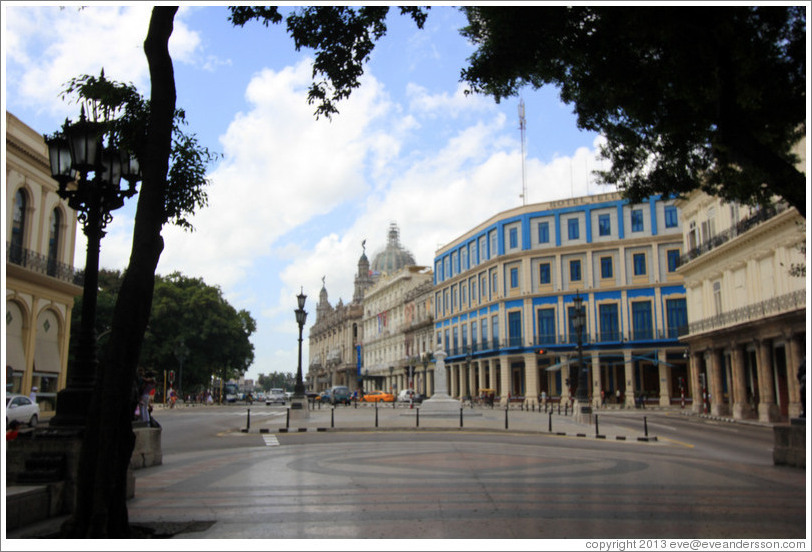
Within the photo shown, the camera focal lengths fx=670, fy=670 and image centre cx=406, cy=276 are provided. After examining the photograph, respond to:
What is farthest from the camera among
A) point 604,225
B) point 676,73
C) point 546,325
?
point 546,325

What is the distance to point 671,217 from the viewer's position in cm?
5469

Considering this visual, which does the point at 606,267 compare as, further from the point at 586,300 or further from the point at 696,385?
the point at 696,385

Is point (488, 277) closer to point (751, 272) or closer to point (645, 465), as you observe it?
point (751, 272)

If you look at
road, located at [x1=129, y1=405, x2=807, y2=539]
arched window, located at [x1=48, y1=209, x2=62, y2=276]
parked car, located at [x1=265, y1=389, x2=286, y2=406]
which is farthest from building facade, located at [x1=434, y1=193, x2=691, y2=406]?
road, located at [x1=129, y1=405, x2=807, y2=539]

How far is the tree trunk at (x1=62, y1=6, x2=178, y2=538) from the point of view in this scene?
5.76 m

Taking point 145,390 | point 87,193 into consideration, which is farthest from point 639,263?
point 87,193

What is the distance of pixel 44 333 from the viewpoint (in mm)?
33562

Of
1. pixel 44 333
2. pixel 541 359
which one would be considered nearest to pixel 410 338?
pixel 541 359

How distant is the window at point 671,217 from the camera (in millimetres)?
54375

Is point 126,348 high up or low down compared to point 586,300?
down

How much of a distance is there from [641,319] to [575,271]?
6903 millimetres

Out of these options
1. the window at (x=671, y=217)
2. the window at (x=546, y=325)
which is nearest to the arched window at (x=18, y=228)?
the window at (x=546, y=325)

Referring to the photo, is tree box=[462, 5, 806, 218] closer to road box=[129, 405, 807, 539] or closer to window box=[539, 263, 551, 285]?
road box=[129, 405, 807, 539]

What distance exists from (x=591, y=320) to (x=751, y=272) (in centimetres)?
2612
